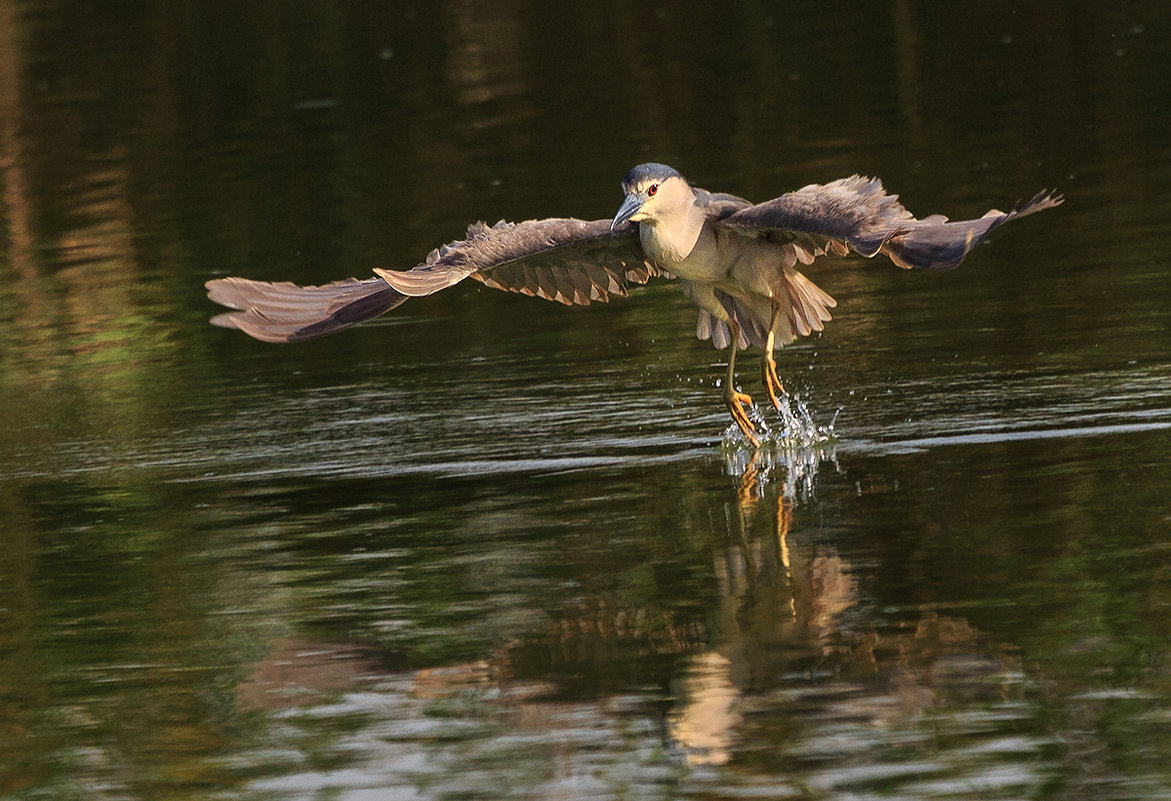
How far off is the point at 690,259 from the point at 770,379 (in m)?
0.84

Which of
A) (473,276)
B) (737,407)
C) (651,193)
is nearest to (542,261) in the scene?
(473,276)

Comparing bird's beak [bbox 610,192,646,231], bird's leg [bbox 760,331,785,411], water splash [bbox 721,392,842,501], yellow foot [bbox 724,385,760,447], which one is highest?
bird's beak [bbox 610,192,646,231]

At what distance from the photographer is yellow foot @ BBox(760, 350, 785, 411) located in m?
9.84

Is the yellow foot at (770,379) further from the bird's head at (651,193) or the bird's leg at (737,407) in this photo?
the bird's head at (651,193)

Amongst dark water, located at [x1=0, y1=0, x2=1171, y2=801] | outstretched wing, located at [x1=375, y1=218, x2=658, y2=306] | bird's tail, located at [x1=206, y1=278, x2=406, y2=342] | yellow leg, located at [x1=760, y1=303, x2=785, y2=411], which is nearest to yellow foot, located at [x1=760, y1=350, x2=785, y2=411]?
yellow leg, located at [x1=760, y1=303, x2=785, y2=411]

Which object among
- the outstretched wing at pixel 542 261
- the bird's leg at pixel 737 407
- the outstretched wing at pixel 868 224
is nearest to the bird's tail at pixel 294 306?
the outstretched wing at pixel 542 261

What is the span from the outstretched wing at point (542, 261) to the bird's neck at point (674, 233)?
152mm

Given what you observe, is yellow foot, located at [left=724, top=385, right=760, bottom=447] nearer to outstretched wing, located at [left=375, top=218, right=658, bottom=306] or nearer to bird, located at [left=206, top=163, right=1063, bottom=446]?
bird, located at [left=206, top=163, right=1063, bottom=446]

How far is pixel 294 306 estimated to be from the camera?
8.70m

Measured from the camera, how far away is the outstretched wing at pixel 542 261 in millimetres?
8805

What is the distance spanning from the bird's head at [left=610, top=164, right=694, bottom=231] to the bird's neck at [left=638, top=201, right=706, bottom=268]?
44 mm

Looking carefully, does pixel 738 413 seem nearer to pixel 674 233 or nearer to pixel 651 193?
pixel 674 233

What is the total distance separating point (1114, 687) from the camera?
5938mm

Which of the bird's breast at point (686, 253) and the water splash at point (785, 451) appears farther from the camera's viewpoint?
the bird's breast at point (686, 253)
